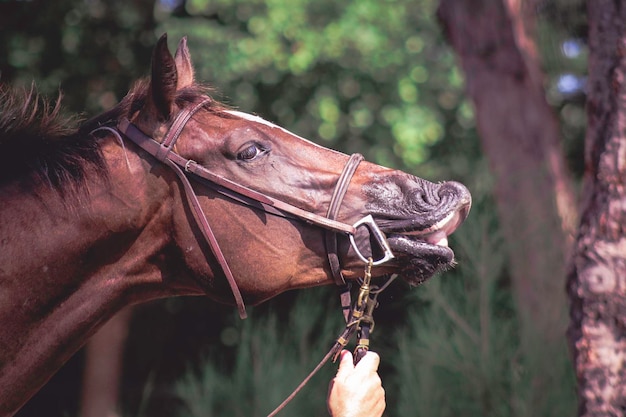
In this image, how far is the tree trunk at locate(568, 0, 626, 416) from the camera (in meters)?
3.03

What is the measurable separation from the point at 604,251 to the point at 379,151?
7.48m

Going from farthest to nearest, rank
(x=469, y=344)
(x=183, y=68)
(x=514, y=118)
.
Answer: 1. (x=514, y=118)
2. (x=469, y=344)
3. (x=183, y=68)

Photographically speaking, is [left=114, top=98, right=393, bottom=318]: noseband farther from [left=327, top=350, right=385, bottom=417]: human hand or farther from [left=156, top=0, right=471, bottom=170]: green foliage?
[left=156, top=0, right=471, bottom=170]: green foliage

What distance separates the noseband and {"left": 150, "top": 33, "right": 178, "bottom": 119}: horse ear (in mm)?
75

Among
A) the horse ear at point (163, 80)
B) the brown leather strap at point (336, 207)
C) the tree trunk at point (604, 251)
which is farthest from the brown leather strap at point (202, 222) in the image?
the tree trunk at point (604, 251)

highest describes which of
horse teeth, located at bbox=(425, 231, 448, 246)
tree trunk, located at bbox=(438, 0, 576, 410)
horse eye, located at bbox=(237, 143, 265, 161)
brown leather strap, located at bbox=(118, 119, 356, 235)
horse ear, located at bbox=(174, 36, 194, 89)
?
horse ear, located at bbox=(174, 36, 194, 89)

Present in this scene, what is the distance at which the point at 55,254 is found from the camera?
272cm

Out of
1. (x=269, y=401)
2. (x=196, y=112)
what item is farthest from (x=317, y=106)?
(x=196, y=112)

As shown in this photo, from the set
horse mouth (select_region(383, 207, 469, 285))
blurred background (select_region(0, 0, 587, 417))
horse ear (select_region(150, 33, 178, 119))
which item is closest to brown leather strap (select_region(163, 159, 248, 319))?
horse ear (select_region(150, 33, 178, 119))

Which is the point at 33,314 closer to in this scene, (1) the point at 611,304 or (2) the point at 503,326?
(1) the point at 611,304

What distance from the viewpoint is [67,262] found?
275cm

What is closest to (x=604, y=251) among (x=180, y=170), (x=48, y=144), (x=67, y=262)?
(x=180, y=170)

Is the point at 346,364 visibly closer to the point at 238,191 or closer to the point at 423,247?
the point at 423,247

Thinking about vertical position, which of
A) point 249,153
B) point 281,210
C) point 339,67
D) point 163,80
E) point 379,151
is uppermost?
point 163,80
